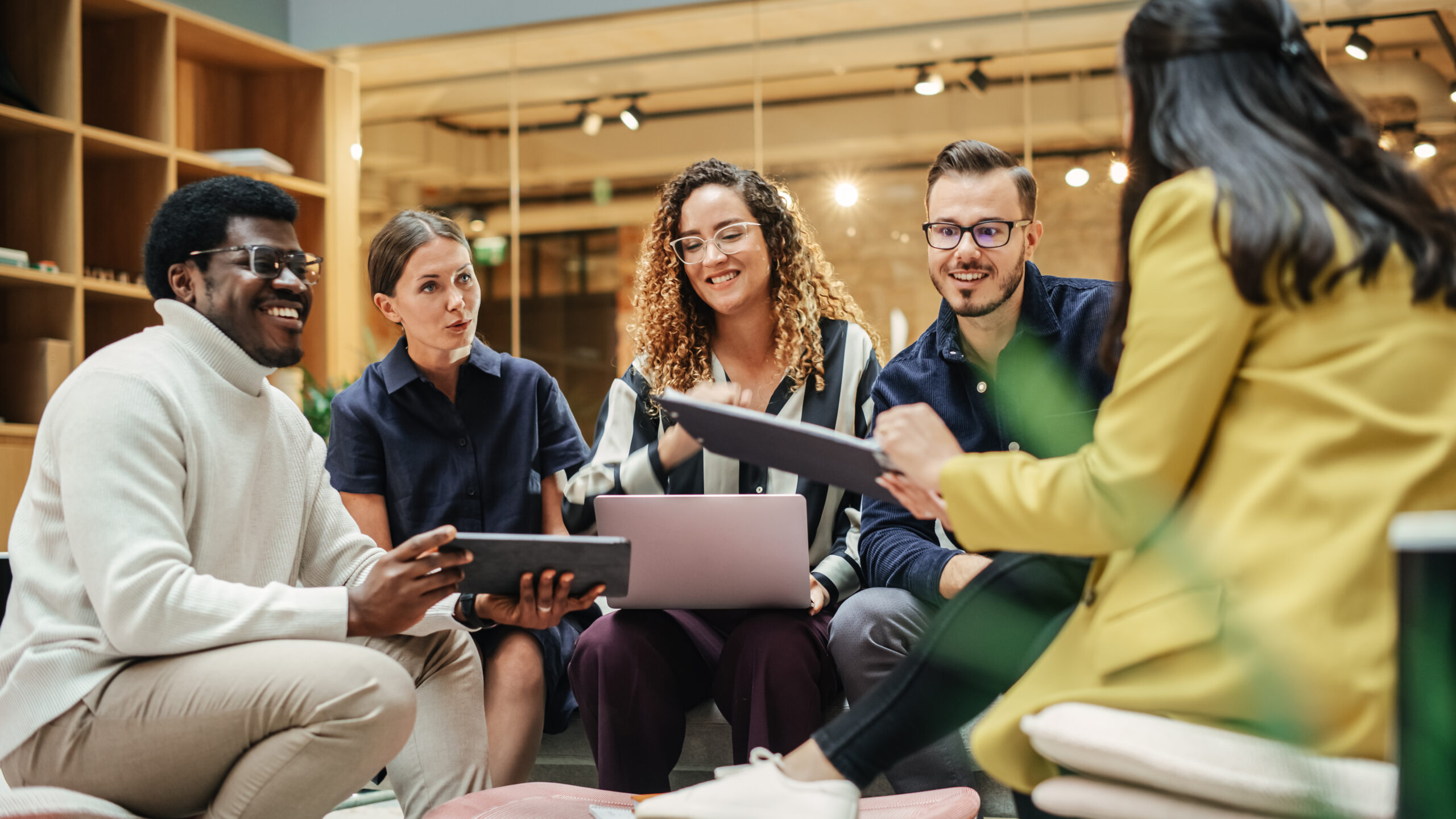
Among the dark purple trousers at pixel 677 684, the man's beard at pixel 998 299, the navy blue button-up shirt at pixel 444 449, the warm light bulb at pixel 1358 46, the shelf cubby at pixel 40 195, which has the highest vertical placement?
the warm light bulb at pixel 1358 46

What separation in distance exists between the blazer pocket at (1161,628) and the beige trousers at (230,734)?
0.92 meters

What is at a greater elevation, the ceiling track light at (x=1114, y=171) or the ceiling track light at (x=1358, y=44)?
the ceiling track light at (x=1358, y=44)

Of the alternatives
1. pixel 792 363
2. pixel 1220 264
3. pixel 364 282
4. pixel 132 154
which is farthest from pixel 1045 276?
pixel 364 282

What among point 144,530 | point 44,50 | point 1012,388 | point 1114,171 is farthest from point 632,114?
point 144,530

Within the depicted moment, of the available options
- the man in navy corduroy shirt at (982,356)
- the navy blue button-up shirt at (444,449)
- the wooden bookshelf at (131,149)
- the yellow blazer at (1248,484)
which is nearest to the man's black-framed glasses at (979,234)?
the man in navy corduroy shirt at (982,356)

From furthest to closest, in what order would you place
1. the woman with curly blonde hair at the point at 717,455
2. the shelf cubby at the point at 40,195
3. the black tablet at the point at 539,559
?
the shelf cubby at the point at 40,195 < the woman with curly blonde hair at the point at 717,455 < the black tablet at the point at 539,559

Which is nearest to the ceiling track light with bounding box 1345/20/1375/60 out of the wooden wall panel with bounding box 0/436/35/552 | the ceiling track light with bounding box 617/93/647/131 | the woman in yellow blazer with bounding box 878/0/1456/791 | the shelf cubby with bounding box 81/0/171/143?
the ceiling track light with bounding box 617/93/647/131

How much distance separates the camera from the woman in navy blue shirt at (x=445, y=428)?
2.37 meters

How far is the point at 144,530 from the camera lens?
4.81 feet

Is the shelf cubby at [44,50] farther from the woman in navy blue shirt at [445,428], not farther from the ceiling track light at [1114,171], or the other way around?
the ceiling track light at [1114,171]

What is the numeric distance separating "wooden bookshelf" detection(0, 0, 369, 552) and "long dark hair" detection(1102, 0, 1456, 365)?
11.8 feet

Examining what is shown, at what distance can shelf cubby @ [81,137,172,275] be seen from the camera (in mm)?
4277

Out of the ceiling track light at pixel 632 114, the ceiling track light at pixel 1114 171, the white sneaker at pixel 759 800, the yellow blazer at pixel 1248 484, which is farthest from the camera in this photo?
the ceiling track light at pixel 632 114

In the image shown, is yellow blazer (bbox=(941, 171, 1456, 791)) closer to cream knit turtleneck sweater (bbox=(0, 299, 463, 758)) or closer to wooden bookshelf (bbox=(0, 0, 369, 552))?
cream knit turtleneck sweater (bbox=(0, 299, 463, 758))
